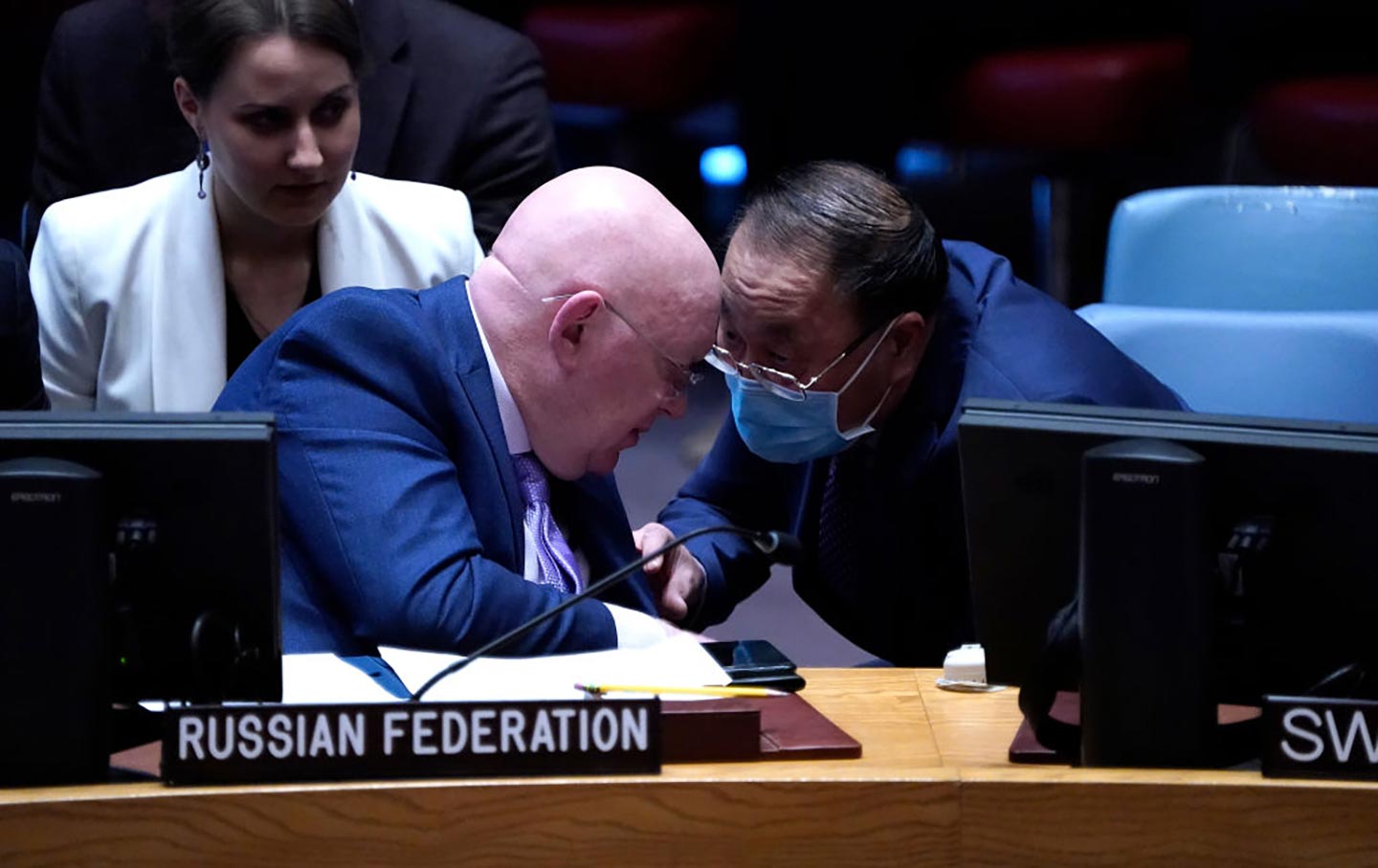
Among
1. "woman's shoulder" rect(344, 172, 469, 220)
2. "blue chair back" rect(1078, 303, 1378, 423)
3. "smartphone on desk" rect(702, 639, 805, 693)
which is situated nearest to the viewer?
"smartphone on desk" rect(702, 639, 805, 693)

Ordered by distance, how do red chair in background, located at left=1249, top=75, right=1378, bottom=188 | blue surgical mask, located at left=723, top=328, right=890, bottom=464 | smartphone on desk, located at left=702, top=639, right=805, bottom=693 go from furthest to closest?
red chair in background, located at left=1249, top=75, right=1378, bottom=188, blue surgical mask, located at left=723, top=328, right=890, bottom=464, smartphone on desk, located at left=702, top=639, right=805, bottom=693

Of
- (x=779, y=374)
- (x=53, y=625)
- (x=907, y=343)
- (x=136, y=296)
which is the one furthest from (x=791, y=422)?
(x=53, y=625)

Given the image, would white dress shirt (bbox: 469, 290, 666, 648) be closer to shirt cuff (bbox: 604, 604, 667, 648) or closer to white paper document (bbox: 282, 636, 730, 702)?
shirt cuff (bbox: 604, 604, 667, 648)

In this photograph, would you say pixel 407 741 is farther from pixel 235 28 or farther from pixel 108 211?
pixel 108 211

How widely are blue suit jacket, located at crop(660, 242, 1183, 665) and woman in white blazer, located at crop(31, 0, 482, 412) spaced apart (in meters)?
0.77

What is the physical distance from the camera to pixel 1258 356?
9.47 feet

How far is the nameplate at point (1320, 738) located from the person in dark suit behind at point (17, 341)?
171cm

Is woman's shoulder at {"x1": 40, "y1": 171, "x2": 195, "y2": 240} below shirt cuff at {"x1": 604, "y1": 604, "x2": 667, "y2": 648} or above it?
above

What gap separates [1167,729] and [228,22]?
182 centimetres

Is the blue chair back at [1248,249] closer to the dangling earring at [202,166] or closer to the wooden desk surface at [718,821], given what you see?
the dangling earring at [202,166]

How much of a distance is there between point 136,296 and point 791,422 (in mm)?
1074

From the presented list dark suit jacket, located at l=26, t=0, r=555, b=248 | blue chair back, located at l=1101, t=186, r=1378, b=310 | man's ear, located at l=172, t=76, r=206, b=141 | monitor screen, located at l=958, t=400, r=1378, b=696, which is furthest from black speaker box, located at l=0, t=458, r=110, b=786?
blue chair back, located at l=1101, t=186, r=1378, b=310

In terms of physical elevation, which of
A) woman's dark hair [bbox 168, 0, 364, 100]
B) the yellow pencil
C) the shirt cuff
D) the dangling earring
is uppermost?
woman's dark hair [bbox 168, 0, 364, 100]

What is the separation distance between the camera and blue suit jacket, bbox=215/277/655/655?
2.05 meters
